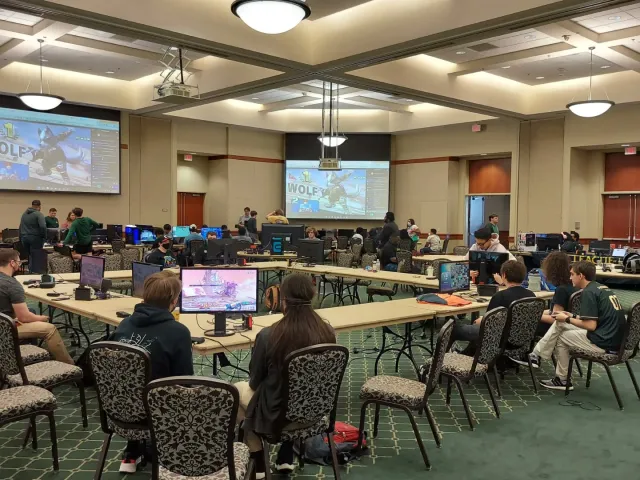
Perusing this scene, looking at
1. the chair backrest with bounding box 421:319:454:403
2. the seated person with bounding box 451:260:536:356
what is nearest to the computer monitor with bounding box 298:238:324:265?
the seated person with bounding box 451:260:536:356

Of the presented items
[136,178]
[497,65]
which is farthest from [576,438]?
[136,178]

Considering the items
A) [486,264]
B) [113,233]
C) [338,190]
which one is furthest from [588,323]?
[338,190]

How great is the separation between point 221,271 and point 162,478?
5.86ft

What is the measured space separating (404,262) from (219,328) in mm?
6037

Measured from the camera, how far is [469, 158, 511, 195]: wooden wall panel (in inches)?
645

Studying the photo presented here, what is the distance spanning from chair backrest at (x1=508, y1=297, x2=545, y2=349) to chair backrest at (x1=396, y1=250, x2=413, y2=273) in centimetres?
468

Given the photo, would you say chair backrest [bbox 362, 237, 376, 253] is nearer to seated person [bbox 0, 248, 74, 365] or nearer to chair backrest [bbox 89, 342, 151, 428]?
seated person [bbox 0, 248, 74, 365]

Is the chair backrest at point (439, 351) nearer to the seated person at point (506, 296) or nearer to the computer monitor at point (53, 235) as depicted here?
the seated person at point (506, 296)

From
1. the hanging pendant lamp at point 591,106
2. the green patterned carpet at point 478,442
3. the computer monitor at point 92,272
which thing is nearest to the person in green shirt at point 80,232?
the computer monitor at point 92,272

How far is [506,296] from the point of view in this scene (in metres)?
4.96

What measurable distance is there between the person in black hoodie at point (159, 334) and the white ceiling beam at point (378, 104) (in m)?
12.1

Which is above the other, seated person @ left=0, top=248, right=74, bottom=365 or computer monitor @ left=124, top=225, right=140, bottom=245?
computer monitor @ left=124, top=225, right=140, bottom=245

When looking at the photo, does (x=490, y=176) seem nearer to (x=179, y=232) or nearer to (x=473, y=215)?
(x=473, y=215)

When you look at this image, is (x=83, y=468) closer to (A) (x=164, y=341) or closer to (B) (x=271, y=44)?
(A) (x=164, y=341)
